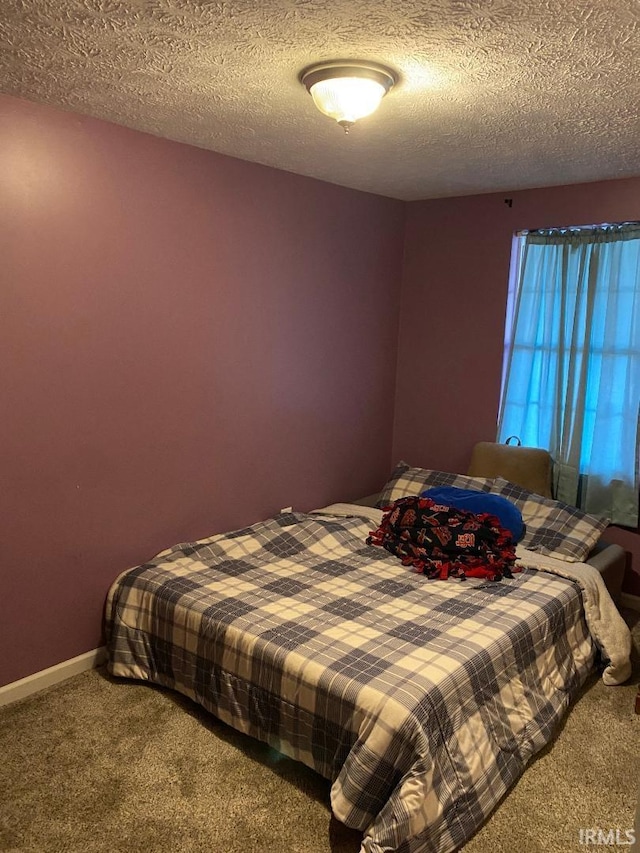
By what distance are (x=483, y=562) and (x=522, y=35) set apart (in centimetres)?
209

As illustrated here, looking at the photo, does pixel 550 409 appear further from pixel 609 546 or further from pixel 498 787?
pixel 498 787

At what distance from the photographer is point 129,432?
2.94 m

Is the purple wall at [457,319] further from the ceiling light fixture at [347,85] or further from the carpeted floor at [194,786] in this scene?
the ceiling light fixture at [347,85]

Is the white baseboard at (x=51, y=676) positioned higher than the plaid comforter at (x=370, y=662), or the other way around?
the plaid comforter at (x=370, y=662)

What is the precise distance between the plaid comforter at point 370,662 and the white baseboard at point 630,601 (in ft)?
2.75

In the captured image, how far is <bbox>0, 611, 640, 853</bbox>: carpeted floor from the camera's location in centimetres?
201

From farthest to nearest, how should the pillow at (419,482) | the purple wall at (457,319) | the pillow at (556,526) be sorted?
the purple wall at (457,319) < the pillow at (419,482) < the pillow at (556,526)

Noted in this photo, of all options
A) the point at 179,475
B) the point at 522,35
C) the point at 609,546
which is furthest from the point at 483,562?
the point at 522,35

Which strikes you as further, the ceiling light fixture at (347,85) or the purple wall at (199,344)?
the purple wall at (199,344)

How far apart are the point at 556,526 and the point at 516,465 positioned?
512mm

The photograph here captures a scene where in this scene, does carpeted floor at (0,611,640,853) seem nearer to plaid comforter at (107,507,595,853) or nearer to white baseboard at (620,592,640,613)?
plaid comforter at (107,507,595,853)

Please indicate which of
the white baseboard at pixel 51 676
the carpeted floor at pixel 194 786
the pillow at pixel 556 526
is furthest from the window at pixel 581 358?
the white baseboard at pixel 51 676

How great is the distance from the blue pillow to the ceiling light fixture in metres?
1.98

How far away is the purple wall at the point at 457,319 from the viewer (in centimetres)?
386
